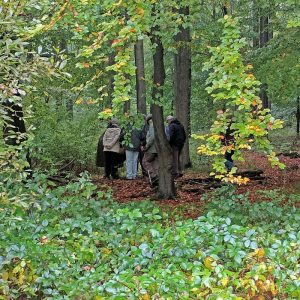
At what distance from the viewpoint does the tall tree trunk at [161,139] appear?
8789 mm

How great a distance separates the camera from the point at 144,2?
6.29 m

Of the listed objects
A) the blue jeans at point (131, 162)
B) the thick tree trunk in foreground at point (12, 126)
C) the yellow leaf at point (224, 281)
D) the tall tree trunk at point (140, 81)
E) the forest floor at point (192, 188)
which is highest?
the tall tree trunk at point (140, 81)

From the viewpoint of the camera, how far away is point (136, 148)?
464 inches

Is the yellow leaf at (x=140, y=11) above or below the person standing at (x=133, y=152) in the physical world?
above

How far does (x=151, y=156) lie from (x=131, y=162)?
1.24 metres

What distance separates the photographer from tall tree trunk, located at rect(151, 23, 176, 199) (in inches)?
346

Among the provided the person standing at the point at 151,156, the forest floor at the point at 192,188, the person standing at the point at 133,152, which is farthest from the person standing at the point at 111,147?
the person standing at the point at 151,156

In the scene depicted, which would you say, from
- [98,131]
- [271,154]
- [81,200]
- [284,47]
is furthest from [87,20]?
[98,131]

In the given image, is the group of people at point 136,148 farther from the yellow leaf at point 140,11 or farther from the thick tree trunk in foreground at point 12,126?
the yellow leaf at point 140,11

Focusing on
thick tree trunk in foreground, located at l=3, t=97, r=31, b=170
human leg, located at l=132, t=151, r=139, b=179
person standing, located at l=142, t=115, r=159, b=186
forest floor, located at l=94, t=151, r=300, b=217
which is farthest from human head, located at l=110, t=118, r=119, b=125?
thick tree trunk in foreground, located at l=3, t=97, r=31, b=170

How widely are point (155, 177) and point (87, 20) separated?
4.95 m

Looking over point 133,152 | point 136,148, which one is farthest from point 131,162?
point 136,148

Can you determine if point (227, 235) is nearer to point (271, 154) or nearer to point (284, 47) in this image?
point (271, 154)

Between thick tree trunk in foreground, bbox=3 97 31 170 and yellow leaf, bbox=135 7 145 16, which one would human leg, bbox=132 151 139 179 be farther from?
yellow leaf, bbox=135 7 145 16
